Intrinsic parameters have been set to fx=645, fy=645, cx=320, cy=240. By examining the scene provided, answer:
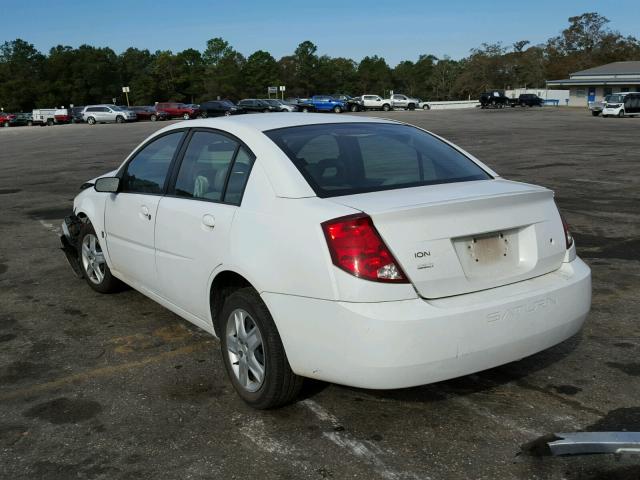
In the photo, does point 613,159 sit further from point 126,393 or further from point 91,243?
point 126,393

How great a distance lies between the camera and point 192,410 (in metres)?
3.51

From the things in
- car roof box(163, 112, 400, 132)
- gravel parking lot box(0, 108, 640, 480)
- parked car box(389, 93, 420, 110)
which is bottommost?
gravel parking lot box(0, 108, 640, 480)

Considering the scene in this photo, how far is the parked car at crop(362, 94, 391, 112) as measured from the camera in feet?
215

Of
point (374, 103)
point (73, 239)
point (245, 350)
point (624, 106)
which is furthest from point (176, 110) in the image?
point (245, 350)

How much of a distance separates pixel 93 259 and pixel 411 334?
361cm

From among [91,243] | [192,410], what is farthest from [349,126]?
[91,243]

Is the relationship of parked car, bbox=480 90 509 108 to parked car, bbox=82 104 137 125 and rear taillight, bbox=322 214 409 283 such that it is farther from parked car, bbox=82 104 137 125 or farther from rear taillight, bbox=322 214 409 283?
rear taillight, bbox=322 214 409 283

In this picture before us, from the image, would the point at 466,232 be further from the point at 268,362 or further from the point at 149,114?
the point at 149,114

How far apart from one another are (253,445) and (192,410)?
0.54 m

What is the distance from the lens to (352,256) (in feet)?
9.59

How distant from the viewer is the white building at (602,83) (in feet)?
250

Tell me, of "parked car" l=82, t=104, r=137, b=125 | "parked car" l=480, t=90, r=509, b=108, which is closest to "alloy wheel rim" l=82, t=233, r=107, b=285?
"parked car" l=82, t=104, r=137, b=125

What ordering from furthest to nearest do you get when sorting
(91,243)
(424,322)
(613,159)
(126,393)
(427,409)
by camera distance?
(613,159) → (91,243) → (126,393) → (427,409) → (424,322)

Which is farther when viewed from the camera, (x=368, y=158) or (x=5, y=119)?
(x=5, y=119)
